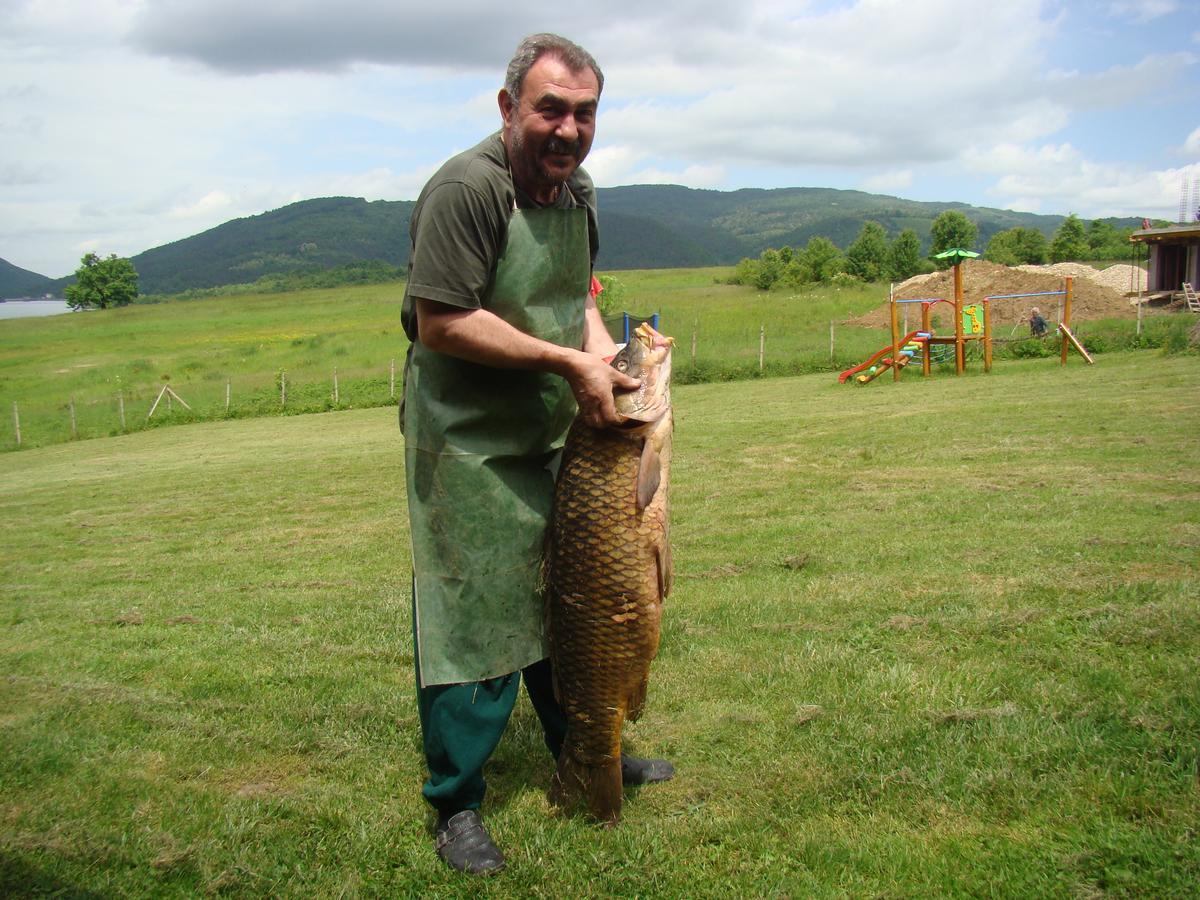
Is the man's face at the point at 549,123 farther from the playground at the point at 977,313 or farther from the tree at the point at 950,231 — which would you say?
the tree at the point at 950,231

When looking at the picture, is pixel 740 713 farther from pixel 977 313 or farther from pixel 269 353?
pixel 269 353

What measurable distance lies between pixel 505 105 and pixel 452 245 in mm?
555

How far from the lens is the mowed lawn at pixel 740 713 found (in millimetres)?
3043

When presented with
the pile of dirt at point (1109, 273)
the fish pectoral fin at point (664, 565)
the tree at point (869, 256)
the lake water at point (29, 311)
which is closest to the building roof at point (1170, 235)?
the pile of dirt at point (1109, 273)

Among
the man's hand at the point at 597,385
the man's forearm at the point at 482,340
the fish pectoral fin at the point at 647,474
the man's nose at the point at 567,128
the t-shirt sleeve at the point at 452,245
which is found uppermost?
the man's nose at the point at 567,128

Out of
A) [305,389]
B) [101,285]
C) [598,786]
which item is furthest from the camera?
[101,285]

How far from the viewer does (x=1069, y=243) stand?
82250mm

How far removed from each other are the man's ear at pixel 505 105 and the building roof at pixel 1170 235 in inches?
1658

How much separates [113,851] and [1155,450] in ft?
34.5

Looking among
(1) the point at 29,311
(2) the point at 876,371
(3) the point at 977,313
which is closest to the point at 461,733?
(2) the point at 876,371

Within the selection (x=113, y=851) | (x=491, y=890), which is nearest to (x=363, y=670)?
(x=113, y=851)

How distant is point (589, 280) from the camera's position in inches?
137

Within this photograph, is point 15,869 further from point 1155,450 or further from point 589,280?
point 1155,450

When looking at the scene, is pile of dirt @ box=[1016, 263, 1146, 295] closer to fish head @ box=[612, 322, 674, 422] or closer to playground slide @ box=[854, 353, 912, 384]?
playground slide @ box=[854, 353, 912, 384]
